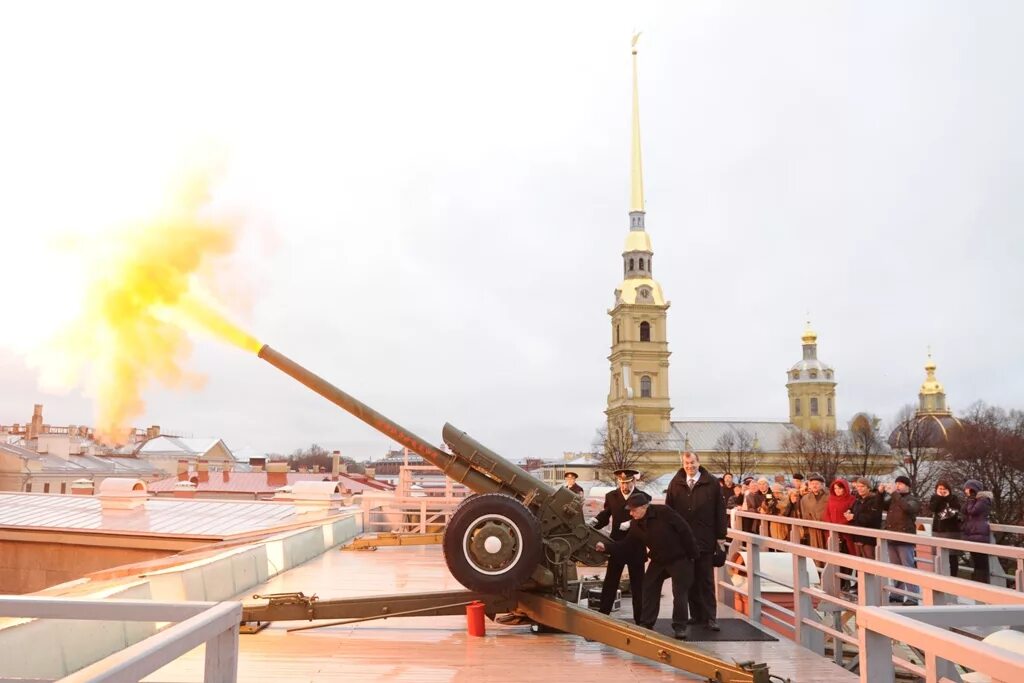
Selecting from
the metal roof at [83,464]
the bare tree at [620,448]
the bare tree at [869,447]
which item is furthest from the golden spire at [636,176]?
the metal roof at [83,464]

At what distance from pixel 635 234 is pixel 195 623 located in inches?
4818

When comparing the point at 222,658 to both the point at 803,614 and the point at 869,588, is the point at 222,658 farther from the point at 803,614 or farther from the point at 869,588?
the point at 803,614

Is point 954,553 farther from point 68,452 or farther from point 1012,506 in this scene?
point 68,452

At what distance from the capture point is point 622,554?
30.0 feet

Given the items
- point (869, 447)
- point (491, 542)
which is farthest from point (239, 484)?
point (869, 447)

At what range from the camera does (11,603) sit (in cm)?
307

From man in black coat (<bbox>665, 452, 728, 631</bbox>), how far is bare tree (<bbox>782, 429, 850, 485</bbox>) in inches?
2632

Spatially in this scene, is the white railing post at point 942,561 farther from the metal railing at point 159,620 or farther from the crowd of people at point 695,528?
the metal railing at point 159,620

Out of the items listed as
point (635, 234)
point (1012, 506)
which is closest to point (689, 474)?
point (1012, 506)

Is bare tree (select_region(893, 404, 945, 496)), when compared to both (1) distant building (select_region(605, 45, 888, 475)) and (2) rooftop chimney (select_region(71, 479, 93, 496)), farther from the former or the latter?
(2) rooftop chimney (select_region(71, 479, 93, 496))

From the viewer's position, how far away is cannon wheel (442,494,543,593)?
8.30 m

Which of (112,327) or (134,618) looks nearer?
(134,618)

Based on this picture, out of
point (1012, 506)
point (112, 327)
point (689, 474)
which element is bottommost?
point (1012, 506)

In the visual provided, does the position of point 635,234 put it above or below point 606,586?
above
